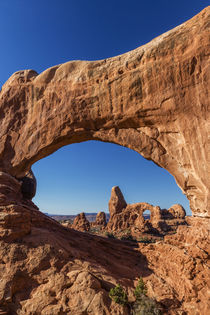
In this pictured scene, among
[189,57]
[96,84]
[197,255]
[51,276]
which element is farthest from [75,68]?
[197,255]

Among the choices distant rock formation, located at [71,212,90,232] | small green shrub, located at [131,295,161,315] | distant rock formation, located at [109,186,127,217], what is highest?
distant rock formation, located at [109,186,127,217]

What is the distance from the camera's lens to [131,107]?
10.8 metres

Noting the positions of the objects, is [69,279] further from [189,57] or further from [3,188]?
[189,57]

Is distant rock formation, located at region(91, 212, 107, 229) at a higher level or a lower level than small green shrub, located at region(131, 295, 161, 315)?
higher

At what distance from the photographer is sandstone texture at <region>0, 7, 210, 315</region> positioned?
23.5 ft

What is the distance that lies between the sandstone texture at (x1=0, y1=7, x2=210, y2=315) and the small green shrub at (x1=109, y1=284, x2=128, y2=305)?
0.79 ft

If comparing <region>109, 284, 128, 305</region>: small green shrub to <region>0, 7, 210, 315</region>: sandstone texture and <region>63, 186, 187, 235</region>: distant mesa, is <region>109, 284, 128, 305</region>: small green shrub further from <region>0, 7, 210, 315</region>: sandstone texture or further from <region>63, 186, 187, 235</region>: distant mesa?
<region>63, 186, 187, 235</region>: distant mesa

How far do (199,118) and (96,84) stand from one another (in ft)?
20.4

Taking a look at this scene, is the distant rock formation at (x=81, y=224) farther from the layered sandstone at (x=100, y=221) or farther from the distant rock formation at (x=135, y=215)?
the layered sandstone at (x=100, y=221)

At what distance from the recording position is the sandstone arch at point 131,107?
9.16m

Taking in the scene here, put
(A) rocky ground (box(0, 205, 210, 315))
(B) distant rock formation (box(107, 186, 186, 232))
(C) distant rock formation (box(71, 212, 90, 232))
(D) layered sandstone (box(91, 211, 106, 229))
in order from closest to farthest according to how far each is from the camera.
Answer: (A) rocky ground (box(0, 205, 210, 315)), (C) distant rock formation (box(71, 212, 90, 232)), (B) distant rock formation (box(107, 186, 186, 232)), (D) layered sandstone (box(91, 211, 106, 229))

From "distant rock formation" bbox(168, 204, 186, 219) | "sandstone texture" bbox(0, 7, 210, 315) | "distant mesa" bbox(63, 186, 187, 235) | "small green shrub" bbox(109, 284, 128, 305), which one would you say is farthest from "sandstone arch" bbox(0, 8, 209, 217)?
"distant rock formation" bbox(168, 204, 186, 219)

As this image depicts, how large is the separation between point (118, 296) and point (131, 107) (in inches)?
349

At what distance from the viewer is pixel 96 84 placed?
1162 cm
